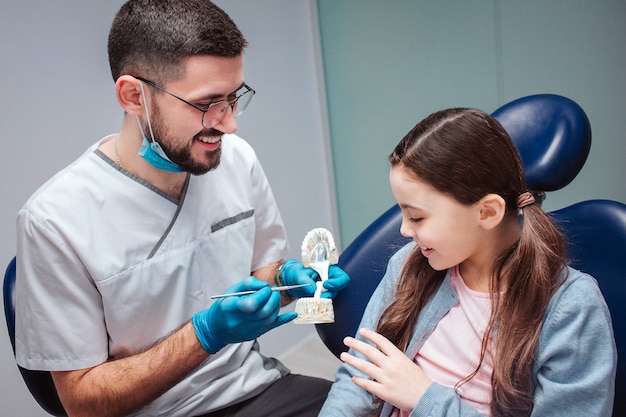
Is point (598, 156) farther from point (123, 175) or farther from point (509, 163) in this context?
point (123, 175)

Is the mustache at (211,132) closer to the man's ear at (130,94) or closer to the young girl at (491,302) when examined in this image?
the man's ear at (130,94)

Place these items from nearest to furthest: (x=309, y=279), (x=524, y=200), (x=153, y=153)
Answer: (x=524, y=200) < (x=153, y=153) < (x=309, y=279)

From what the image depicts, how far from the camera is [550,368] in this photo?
0.96 m

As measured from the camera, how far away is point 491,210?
3.33 ft

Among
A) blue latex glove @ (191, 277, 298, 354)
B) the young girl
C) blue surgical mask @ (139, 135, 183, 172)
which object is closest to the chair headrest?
the young girl

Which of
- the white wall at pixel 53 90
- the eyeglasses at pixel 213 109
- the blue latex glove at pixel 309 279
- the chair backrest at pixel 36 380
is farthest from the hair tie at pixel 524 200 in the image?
the white wall at pixel 53 90

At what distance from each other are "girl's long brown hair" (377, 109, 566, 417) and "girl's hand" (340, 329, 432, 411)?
0.35 feet

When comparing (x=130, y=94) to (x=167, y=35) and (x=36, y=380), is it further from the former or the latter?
(x=36, y=380)

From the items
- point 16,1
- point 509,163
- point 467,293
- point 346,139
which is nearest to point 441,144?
point 509,163

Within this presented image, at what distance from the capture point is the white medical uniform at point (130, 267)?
1232 millimetres

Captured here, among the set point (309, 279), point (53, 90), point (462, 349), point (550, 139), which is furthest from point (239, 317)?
point (53, 90)

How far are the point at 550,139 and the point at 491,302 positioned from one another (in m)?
0.45

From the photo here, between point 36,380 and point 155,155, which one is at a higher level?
point 155,155

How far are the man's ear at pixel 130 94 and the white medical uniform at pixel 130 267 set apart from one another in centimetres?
15
